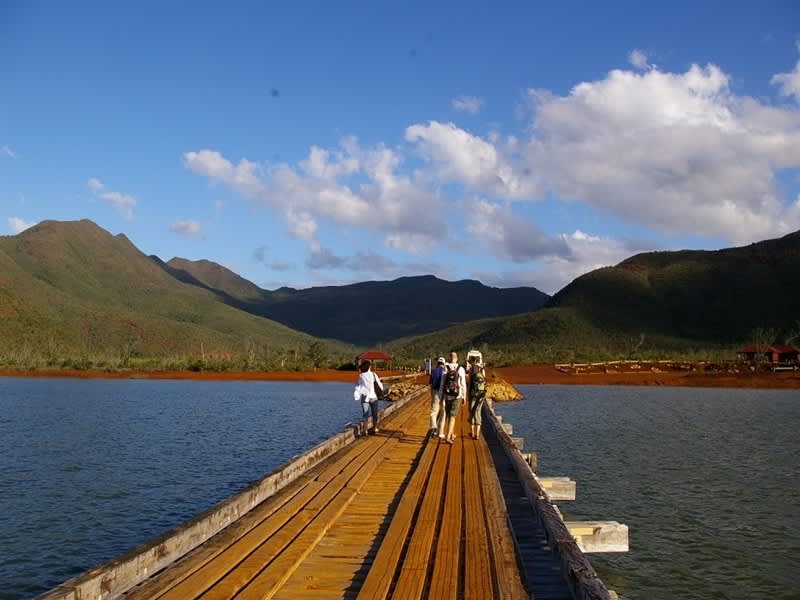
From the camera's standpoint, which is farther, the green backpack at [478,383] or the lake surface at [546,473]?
the green backpack at [478,383]

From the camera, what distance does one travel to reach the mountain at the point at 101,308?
3868 inches

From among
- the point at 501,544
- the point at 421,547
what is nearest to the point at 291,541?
the point at 421,547

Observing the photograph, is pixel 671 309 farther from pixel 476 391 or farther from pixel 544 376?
pixel 476 391

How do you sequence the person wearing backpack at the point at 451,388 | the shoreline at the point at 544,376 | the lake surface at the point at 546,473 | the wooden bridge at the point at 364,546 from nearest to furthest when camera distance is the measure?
the wooden bridge at the point at 364,546, the lake surface at the point at 546,473, the person wearing backpack at the point at 451,388, the shoreline at the point at 544,376

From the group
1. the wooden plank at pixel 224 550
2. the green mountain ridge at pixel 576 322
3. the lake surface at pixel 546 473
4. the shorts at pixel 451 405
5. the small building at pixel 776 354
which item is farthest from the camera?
the green mountain ridge at pixel 576 322

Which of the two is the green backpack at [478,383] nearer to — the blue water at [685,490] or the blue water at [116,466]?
the blue water at [685,490]

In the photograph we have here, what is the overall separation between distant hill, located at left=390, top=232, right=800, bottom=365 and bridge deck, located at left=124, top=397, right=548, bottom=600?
7223 centimetres

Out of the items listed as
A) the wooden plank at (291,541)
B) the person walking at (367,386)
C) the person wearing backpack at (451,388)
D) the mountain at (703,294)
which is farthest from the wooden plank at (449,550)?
the mountain at (703,294)

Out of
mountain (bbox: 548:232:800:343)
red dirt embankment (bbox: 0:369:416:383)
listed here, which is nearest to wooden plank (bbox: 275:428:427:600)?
red dirt embankment (bbox: 0:369:416:383)

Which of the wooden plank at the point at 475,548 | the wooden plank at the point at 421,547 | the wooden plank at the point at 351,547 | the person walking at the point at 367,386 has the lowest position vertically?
the wooden plank at the point at 351,547

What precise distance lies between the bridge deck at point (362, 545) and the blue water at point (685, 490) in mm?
2884

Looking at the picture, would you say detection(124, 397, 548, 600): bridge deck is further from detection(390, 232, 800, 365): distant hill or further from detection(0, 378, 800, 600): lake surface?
detection(390, 232, 800, 365): distant hill

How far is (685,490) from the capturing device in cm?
1498

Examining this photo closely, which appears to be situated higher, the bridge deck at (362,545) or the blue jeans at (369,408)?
the blue jeans at (369,408)
